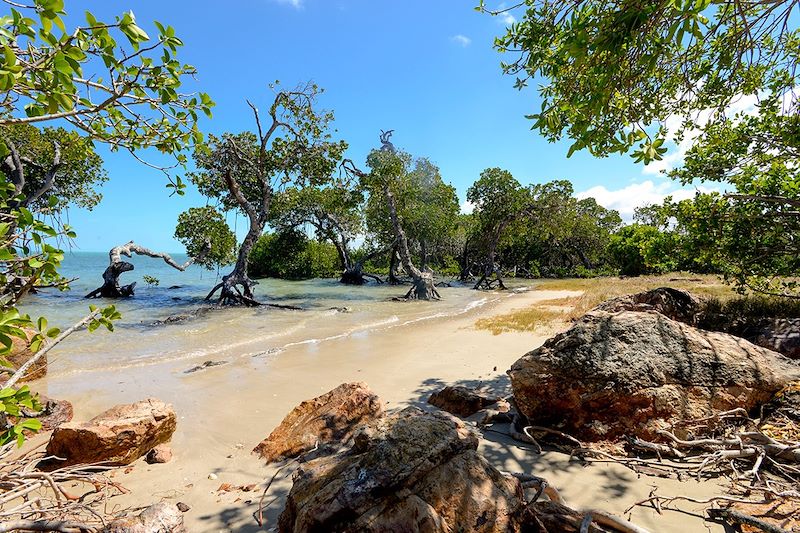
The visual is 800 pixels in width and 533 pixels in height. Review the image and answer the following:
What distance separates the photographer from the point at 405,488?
233 cm

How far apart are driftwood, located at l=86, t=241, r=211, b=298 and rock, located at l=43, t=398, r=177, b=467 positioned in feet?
50.7

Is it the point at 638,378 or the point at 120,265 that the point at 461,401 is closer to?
the point at 638,378

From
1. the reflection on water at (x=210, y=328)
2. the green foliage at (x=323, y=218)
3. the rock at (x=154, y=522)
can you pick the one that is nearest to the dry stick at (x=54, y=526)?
the rock at (x=154, y=522)

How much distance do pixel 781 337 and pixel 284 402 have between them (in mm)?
8256

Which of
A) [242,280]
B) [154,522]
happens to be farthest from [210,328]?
[154,522]

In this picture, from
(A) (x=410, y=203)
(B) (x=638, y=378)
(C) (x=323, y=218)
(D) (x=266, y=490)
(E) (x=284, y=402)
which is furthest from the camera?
(C) (x=323, y=218)

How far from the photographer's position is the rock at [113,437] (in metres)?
4.07

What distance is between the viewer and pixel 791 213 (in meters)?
6.60

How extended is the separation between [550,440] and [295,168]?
690 inches

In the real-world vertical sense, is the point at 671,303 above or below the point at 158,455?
above

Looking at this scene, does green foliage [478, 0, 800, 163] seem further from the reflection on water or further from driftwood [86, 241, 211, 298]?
driftwood [86, 241, 211, 298]

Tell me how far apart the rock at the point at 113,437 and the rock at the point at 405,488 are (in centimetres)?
276

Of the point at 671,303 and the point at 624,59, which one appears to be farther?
the point at 671,303

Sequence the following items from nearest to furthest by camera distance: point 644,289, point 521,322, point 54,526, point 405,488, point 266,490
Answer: point 54,526 → point 405,488 → point 266,490 → point 521,322 → point 644,289
